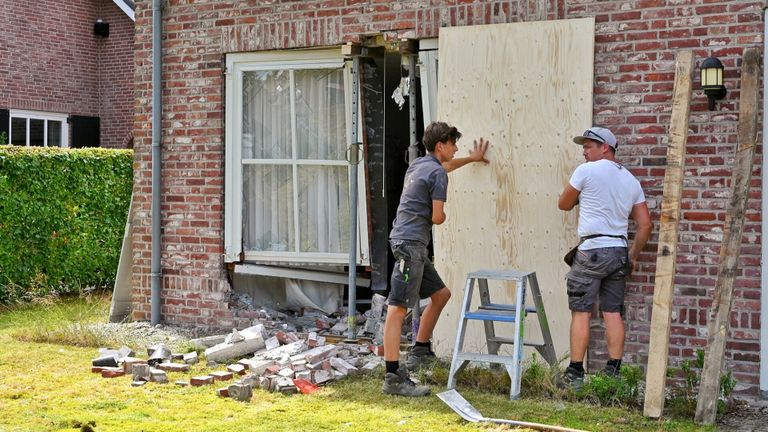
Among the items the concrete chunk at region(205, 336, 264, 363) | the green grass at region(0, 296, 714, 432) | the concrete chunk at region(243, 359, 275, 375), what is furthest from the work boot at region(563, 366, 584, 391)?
the concrete chunk at region(205, 336, 264, 363)

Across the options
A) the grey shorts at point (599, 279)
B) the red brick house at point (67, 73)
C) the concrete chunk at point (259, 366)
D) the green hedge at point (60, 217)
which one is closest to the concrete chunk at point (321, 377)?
the concrete chunk at point (259, 366)

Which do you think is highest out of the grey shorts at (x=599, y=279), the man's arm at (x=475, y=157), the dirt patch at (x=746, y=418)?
the man's arm at (x=475, y=157)

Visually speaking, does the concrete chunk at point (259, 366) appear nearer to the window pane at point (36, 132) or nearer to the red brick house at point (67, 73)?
the red brick house at point (67, 73)

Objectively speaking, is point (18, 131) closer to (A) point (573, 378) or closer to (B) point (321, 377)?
(B) point (321, 377)

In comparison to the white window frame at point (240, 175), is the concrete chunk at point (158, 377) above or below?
below

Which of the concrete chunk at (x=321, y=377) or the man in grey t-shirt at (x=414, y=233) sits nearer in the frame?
the man in grey t-shirt at (x=414, y=233)

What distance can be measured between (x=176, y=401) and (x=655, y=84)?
410 cm

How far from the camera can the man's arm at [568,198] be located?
7281 mm

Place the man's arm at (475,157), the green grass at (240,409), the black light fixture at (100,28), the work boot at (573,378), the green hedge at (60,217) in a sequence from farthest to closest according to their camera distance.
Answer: the black light fixture at (100,28) → the green hedge at (60,217) → the man's arm at (475,157) → the work boot at (573,378) → the green grass at (240,409)

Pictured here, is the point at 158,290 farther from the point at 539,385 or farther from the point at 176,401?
the point at 539,385

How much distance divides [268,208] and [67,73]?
39.1 feet

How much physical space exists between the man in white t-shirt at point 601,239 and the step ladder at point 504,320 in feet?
0.83

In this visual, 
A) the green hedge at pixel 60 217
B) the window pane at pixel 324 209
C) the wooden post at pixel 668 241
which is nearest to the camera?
the wooden post at pixel 668 241

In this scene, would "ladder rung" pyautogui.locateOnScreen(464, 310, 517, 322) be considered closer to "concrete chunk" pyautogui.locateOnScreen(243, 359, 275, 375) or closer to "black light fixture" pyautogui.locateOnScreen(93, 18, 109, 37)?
"concrete chunk" pyautogui.locateOnScreen(243, 359, 275, 375)
